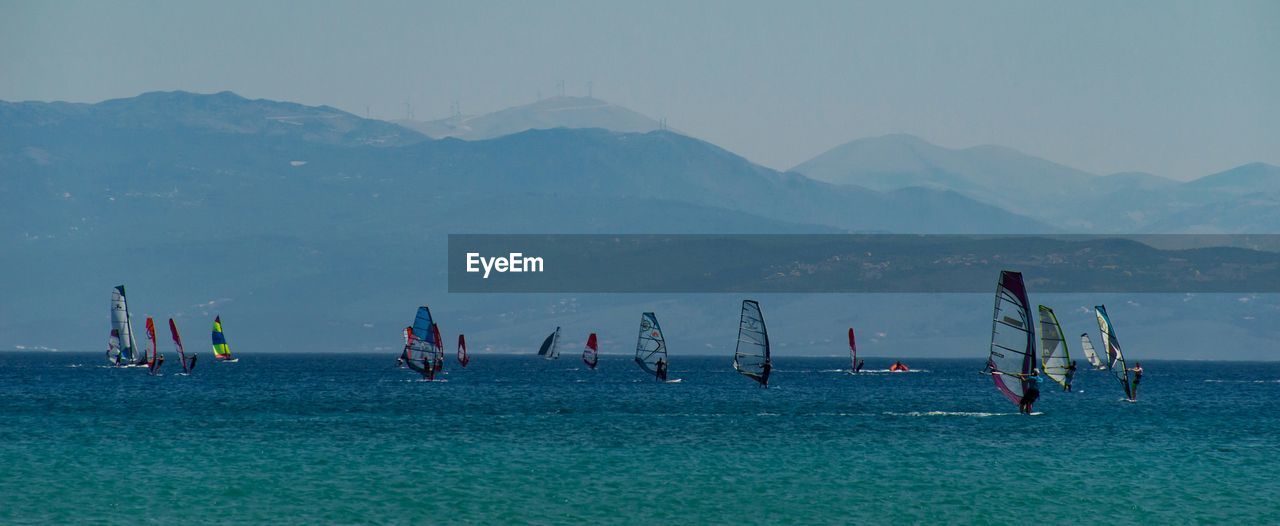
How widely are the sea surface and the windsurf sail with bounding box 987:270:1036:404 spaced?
387 centimetres

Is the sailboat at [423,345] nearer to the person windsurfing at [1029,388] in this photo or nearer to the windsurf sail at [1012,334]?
the windsurf sail at [1012,334]

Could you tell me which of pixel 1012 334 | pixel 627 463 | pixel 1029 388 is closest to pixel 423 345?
pixel 1029 388

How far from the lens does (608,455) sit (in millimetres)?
84625

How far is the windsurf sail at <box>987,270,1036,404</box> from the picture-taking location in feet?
317

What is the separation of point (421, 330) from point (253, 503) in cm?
11991

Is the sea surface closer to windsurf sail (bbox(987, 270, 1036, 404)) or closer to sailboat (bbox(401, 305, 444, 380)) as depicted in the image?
windsurf sail (bbox(987, 270, 1036, 404))

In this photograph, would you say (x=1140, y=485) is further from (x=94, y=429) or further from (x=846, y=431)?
(x=94, y=429)

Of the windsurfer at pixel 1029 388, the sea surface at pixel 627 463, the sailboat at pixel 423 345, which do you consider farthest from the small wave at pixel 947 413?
the sailboat at pixel 423 345

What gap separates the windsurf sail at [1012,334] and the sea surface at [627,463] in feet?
12.7

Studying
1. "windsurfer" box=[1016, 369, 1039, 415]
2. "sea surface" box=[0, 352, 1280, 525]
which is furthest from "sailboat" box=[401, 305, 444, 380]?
"windsurfer" box=[1016, 369, 1039, 415]

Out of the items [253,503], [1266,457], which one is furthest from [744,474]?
[1266,457]

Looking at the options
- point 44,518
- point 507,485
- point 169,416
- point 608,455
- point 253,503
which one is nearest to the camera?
point 44,518

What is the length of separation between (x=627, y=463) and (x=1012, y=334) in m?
29.0

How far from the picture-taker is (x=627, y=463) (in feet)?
265
